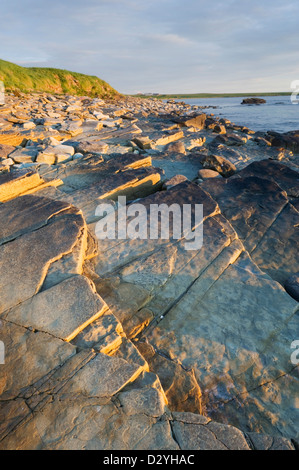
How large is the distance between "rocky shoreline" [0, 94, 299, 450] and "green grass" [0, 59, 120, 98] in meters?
23.3

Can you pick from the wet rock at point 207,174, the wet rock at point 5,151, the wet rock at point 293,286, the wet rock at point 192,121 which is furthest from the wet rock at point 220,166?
the wet rock at point 192,121

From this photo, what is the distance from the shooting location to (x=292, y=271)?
13.8ft

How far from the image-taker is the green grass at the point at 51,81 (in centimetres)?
2495

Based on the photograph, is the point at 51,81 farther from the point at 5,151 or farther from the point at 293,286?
the point at 293,286

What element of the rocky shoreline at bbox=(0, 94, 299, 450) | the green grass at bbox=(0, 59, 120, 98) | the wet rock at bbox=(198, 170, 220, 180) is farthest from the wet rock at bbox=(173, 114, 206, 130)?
the green grass at bbox=(0, 59, 120, 98)

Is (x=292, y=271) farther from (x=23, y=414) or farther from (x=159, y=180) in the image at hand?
(x=23, y=414)

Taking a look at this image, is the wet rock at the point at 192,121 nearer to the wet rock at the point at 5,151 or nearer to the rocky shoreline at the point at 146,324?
the wet rock at the point at 5,151

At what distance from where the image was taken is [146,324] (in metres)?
3.18

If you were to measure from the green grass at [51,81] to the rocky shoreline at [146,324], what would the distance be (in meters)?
23.3

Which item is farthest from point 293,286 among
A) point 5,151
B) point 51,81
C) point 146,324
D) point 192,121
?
point 51,81

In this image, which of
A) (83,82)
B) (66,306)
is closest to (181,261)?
(66,306)

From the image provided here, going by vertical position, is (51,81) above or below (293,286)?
above

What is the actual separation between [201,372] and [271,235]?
3043 mm

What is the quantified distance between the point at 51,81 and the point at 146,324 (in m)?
36.6
